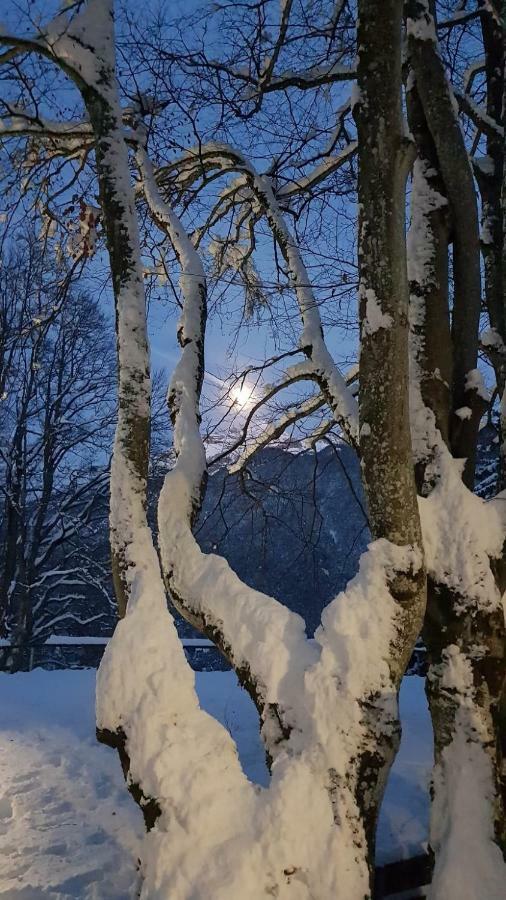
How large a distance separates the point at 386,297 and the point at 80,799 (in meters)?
4.19

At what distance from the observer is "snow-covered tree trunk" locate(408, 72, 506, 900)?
2.32m

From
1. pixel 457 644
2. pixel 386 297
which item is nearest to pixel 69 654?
pixel 457 644

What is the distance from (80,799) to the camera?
13.7ft

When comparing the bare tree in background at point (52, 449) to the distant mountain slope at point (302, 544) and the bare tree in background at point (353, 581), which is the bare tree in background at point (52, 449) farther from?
the bare tree in background at point (353, 581)

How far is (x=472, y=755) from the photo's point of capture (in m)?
2.42

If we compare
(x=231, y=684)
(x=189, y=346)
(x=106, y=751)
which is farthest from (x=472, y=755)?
(x=231, y=684)

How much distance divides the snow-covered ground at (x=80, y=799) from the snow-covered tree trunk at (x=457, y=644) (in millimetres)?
1165

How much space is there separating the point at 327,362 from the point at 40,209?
2971mm

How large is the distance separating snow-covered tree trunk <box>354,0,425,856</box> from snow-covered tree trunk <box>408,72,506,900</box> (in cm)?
34

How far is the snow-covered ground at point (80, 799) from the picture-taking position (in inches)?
122

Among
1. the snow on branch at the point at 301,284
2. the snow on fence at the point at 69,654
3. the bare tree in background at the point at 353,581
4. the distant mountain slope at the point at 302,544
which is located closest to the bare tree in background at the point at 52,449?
the snow on fence at the point at 69,654

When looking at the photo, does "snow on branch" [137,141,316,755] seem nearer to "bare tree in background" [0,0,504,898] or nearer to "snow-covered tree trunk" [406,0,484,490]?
"bare tree in background" [0,0,504,898]

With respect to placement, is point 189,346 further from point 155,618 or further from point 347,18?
point 347,18

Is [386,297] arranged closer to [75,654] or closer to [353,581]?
[353,581]
